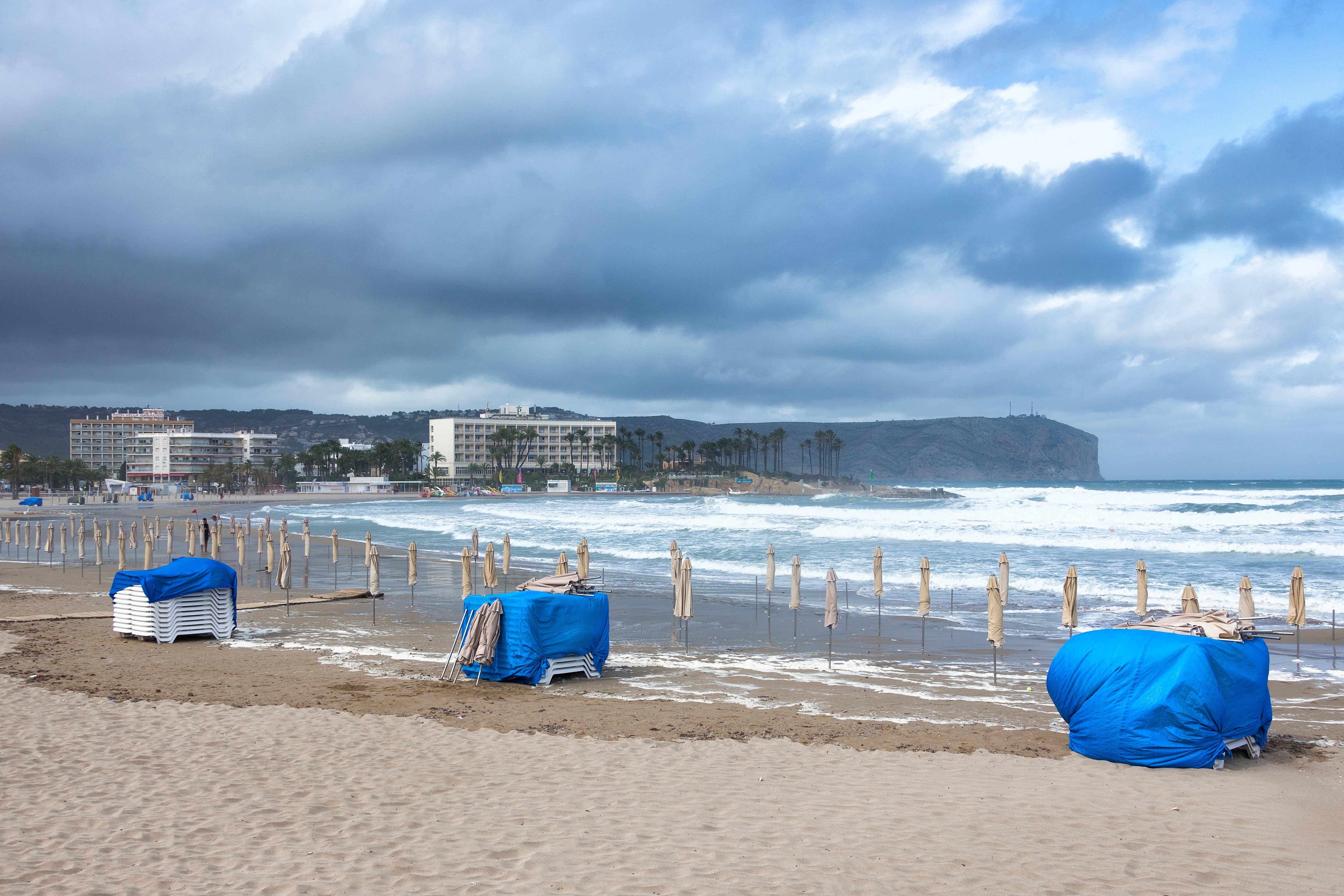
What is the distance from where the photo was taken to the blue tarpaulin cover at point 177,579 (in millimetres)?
15195

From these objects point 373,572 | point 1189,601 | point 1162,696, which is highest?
point 1189,601

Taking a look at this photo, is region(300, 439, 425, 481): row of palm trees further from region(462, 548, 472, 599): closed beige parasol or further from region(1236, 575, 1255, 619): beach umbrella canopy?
region(1236, 575, 1255, 619): beach umbrella canopy

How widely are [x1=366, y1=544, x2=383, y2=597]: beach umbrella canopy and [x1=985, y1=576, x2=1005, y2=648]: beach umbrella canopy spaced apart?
46.6 ft

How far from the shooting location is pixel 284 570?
20938 millimetres

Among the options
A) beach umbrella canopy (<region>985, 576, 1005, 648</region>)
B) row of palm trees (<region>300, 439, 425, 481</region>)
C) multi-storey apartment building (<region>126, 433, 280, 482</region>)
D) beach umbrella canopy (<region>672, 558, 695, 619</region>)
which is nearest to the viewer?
beach umbrella canopy (<region>985, 576, 1005, 648</region>)

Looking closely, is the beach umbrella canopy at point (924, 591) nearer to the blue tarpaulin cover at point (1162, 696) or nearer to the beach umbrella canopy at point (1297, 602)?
the beach umbrella canopy at point (1297, 602)

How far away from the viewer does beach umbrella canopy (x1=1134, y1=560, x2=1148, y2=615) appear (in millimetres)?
15352

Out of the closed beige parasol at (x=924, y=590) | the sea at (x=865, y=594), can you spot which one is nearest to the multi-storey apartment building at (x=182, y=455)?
the sea at (x=865, y=594)

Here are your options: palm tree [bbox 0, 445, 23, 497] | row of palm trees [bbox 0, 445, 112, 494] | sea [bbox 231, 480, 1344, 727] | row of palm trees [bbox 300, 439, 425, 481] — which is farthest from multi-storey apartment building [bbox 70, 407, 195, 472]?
sea [bbox 231, 480, 1344, 727]

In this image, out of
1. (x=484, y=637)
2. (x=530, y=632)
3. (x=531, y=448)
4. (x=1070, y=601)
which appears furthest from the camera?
(x=531, y=448)

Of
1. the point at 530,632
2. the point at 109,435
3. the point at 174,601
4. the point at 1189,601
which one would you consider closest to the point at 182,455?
the point at 109,435

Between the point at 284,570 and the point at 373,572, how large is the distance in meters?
2.31

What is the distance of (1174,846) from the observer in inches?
244

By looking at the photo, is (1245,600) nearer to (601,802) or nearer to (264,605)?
(601,802)
